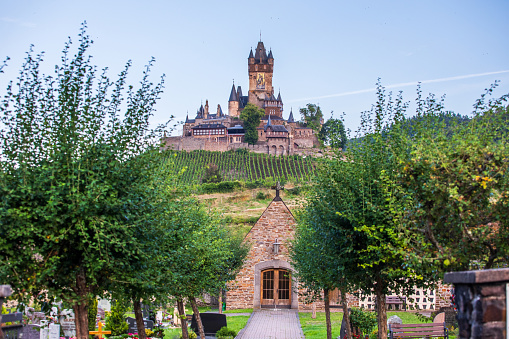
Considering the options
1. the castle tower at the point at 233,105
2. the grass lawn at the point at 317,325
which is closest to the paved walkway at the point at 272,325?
the grass lawn at the point at 317,325

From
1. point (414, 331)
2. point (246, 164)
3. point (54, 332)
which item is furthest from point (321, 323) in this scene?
point (246, 164)

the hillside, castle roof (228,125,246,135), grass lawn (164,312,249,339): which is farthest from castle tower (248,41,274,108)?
grass lawn (164,312,249,339)

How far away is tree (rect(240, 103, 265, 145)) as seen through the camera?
14000cm

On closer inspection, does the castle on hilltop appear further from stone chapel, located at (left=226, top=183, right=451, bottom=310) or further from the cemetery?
the cemetery

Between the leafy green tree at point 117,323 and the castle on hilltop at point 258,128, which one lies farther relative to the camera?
the castle on hilltop at point 258,128

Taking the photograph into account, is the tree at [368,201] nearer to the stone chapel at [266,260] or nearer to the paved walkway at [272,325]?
the paved walkway at [272,325]

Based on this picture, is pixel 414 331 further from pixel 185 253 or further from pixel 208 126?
pixel 208 126

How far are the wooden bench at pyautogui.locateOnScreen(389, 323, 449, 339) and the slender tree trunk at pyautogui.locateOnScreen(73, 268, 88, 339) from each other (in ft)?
24.7

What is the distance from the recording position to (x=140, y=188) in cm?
995

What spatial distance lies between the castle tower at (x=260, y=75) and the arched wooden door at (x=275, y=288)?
134 metres

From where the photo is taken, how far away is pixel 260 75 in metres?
170

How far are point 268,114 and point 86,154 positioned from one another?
480 feet

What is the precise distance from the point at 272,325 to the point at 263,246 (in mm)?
7497

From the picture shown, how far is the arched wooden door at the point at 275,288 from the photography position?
33500 mm
